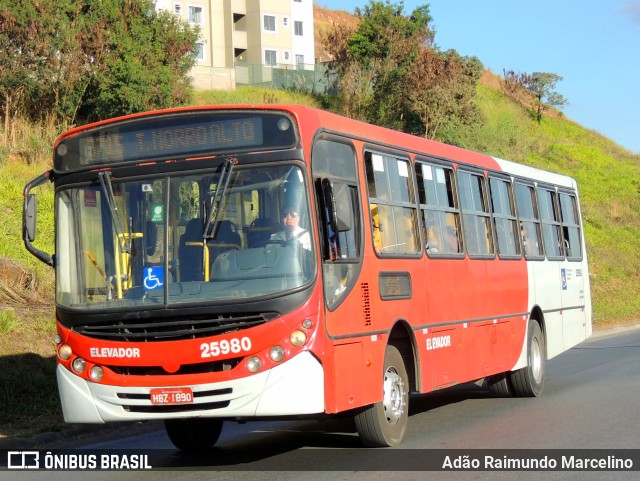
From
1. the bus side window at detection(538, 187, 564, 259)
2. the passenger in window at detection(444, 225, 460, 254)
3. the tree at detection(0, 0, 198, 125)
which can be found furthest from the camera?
the tree at detection(0, 0, 198, 125)

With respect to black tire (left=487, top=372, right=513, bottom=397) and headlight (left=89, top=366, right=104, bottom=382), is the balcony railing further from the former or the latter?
headlight (left=89, top=366, right=104, bottom=382)

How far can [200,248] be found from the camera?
8.84m

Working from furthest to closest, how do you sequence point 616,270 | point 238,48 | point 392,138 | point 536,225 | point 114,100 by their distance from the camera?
point 238,48, point 616,270, point 114,100, point 536,225, point 392,138

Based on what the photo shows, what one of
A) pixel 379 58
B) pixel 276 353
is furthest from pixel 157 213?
pixel 379 58

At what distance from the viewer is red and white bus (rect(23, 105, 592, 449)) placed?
858cm

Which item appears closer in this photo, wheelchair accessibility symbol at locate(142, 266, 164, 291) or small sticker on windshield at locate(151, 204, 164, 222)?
wheelchair accessibility symbol at locate(142, 266, 164, 291)

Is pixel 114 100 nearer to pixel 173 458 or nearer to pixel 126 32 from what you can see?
pixel 126 32

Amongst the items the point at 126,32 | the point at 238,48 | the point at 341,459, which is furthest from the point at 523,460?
the point at 238,48

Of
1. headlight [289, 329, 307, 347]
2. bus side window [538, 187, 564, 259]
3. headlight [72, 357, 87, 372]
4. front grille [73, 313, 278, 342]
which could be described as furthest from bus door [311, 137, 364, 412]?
bus side window [538, 187, 564, 259]

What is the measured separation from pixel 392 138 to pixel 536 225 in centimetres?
543

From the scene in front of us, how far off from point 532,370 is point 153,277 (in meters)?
7.40

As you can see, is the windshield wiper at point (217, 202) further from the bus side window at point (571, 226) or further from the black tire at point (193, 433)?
the bus side window at point (571, 226)

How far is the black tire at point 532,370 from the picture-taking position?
14578 mm

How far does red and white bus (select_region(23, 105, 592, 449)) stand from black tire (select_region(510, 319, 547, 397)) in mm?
4075
